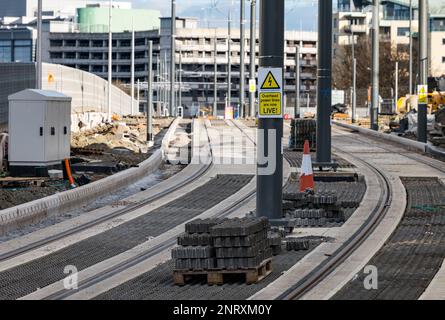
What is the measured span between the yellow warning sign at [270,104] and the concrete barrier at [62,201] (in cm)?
465

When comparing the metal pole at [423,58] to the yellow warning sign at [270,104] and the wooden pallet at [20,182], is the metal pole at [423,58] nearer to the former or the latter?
the wooden pallet at [20,182]

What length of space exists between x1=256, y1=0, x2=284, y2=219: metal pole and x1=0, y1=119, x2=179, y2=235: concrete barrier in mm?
4250

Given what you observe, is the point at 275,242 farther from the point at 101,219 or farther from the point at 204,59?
the point at 204,59

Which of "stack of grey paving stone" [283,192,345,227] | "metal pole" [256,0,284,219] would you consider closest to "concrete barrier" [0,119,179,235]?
"metal pole" [256,0,284,219]

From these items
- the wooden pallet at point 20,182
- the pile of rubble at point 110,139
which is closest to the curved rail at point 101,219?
the wooden pallet at point 20,182

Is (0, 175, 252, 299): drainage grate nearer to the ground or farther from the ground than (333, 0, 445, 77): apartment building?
nearer to the ground

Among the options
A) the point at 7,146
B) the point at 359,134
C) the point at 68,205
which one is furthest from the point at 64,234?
the point at 359,134

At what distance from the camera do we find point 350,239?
17.5 meters

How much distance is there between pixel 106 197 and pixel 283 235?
8338mm

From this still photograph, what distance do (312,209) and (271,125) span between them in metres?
2.32

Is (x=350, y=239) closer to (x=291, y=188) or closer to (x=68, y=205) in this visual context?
(x=68, y=205)

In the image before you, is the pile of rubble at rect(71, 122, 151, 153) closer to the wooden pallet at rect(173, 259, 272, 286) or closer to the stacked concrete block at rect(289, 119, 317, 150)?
the stacked concrete block at rect(289, 119, 317, 150)

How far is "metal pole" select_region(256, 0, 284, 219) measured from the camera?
17.7 m

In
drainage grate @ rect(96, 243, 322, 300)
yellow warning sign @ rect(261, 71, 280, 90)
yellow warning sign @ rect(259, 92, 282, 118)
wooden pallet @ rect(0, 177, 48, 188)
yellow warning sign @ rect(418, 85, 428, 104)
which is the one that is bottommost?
drainage grate @ rect(96, 243, 322, 300)
